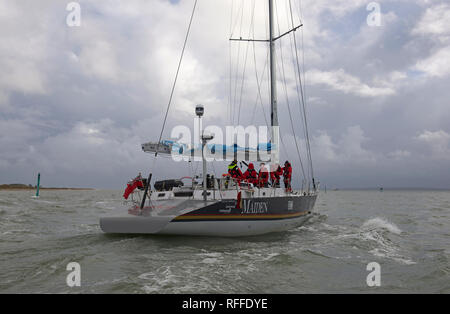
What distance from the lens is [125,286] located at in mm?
4875

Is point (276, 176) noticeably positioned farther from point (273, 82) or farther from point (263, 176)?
point (273, 82)

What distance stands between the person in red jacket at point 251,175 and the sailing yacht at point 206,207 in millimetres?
349

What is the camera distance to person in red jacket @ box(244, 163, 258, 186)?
432 inches

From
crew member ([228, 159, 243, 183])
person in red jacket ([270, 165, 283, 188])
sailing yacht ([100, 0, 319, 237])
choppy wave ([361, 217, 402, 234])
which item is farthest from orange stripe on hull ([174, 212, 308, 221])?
choppy wave ([361, 217, 402, 234])

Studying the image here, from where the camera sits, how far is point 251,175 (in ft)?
36.6

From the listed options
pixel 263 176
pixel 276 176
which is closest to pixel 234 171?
pixel 263 176

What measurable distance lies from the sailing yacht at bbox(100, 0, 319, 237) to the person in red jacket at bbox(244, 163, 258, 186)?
1.14 ft

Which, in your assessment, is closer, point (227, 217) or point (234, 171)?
point (227, 217)

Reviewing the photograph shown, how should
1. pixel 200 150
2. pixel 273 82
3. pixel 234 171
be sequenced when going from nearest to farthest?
1. pixel 200 150
2. pixel 234 171
3. pixel 273 82

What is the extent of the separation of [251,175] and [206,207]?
3.29 metres

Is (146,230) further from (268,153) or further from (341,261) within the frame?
(268,153)

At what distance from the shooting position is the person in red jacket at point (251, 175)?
11.0 m
